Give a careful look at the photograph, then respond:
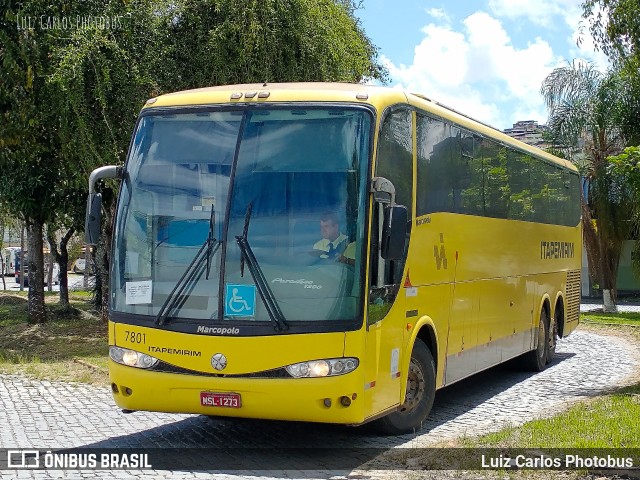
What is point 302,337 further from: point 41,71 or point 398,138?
point 41,71

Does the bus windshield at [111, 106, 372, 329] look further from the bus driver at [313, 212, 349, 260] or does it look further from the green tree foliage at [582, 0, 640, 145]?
the green tree foliage at [582, 0, 640, 145]

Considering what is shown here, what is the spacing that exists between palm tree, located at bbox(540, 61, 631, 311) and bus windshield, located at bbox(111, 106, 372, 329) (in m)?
23.6

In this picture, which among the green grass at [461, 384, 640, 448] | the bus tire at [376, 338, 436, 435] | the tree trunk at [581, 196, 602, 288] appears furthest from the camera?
the tree trunk at [581, 196, 602, 288]

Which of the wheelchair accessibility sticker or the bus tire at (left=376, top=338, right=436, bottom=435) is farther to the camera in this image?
the bus tire at (left=376, top=338, right=436, bottom=435)

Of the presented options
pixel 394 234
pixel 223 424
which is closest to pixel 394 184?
pixel 394 234

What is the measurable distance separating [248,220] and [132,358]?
5.61 feet

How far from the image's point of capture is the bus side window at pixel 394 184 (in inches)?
345

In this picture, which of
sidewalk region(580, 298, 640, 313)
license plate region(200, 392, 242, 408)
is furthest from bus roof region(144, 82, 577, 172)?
sidewalk region(580, 298, 640, 313)

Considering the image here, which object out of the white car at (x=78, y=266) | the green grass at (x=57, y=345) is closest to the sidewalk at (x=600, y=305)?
the green grass at (x=57, y=345)

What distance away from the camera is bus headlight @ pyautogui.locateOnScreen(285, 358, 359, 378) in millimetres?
8406

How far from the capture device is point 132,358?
353 inches

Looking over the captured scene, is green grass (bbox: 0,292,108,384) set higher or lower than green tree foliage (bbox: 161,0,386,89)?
lower

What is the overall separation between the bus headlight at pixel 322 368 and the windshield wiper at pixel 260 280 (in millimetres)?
363

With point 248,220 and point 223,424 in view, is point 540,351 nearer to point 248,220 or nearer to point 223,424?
point 223,424
